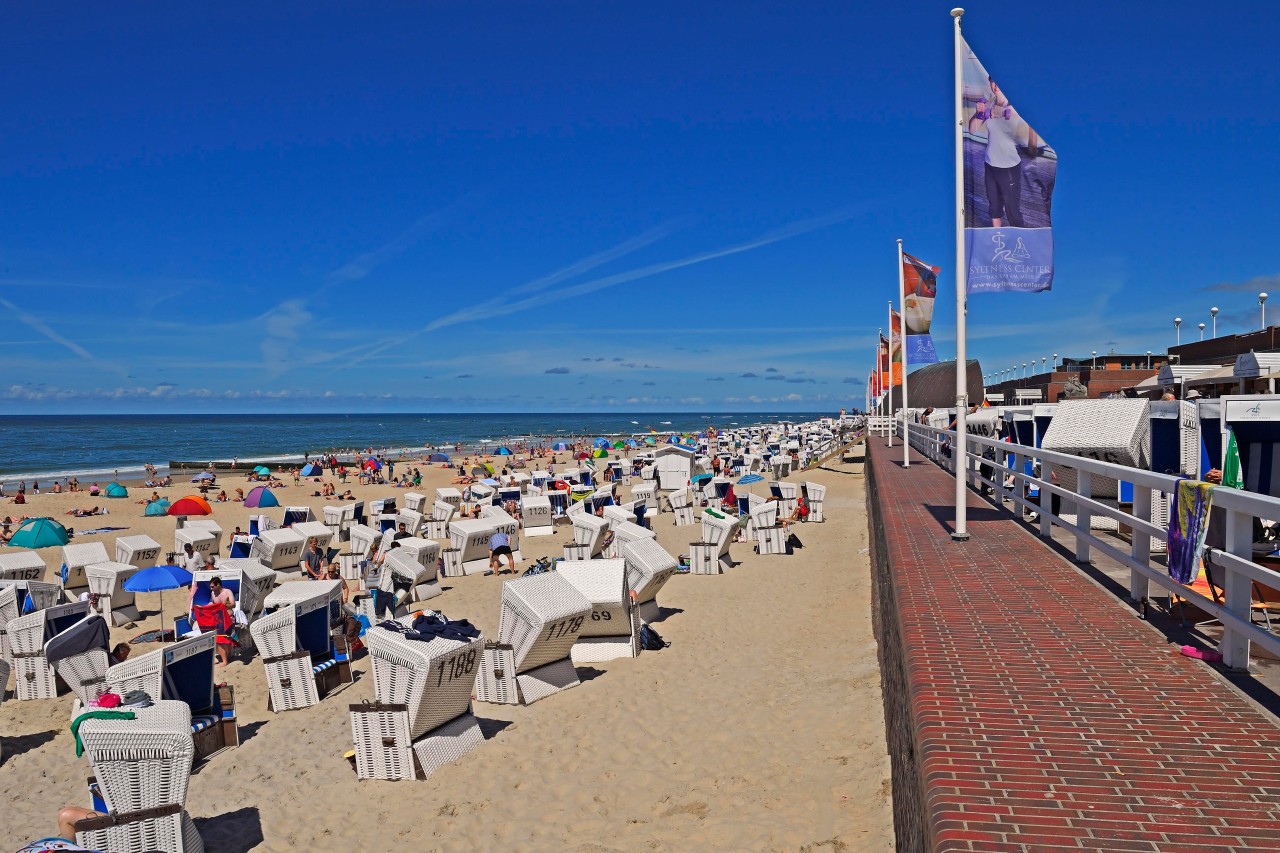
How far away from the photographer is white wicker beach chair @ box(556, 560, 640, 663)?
10.6m

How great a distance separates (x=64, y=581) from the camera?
632 inches

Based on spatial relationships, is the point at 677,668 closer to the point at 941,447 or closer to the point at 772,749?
the point at 772,749

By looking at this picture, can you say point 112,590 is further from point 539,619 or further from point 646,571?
point 539,619

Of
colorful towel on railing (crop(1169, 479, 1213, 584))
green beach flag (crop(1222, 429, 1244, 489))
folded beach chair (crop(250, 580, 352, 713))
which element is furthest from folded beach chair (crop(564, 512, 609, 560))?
colorful towel on railing (crop(1169, 479, 1213, 584))

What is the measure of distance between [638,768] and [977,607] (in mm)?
3614

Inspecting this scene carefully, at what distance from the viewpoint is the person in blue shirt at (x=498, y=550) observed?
17828 mm

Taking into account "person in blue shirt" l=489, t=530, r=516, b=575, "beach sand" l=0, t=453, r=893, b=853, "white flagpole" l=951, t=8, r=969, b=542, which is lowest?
"beach sand" l=0, t=453, r=893, b=853

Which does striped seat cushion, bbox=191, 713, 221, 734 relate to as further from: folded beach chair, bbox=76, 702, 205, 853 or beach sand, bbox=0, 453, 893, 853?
folded beach chair, bbox=76, 702, 205, 853

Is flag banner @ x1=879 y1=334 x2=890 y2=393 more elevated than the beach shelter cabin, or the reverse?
flag banner @ x1=879 y1=334 x2=890 y2=393

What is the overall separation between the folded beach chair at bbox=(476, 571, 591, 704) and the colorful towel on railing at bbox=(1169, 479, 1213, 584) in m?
6.15

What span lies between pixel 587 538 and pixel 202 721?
939 cm

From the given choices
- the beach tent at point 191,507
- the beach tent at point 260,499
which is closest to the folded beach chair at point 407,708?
the beach tent at point 191,507

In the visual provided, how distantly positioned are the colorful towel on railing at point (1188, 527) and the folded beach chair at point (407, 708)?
5.58m

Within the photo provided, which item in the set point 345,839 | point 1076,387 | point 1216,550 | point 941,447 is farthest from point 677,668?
point 1076,387
